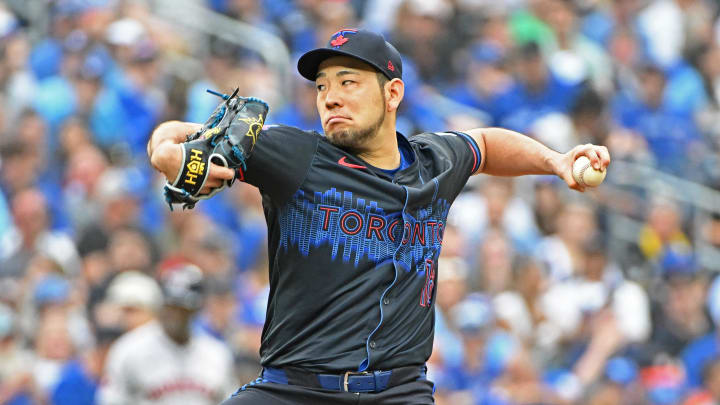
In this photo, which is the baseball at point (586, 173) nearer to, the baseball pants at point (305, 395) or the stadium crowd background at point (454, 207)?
the baseball pants at point (305, 395)

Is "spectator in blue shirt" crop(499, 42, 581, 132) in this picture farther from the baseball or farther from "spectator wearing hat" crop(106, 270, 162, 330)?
the baseball

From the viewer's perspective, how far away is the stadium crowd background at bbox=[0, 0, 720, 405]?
8156 millimetres

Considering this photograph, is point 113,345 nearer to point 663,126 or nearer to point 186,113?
point 186,113

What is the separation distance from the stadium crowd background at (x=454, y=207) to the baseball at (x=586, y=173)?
334 cm

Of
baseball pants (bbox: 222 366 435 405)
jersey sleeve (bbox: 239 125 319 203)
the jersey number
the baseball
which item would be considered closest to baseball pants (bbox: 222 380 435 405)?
baseball pants (bbox: 222 366 435 405)

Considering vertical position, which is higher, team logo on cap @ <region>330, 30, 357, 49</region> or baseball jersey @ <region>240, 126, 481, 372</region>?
team logo on cap @ <region>330, 30, 357, 49</region>

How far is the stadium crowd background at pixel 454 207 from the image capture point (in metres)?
8.16

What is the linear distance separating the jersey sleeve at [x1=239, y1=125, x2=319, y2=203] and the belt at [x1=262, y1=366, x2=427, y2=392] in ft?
2.10

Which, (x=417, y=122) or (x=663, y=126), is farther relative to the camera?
(x=663, y=126)

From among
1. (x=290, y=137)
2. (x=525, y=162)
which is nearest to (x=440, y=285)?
(x=525, y=162)

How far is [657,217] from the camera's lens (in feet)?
35.4

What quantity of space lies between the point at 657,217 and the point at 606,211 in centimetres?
47

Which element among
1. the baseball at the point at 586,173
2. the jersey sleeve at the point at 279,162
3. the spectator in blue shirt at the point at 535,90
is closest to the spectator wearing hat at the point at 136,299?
the jersey sleeve at the point at 279,162

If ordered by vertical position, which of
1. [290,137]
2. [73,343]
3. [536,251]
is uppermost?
[536,251]
